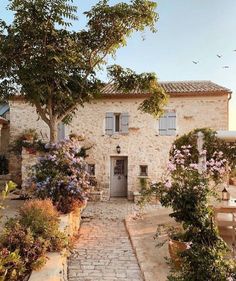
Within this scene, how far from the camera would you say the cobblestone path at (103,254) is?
534 centimetres

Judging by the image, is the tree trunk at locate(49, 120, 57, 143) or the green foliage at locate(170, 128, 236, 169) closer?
the green foliage at locate(170, 128, 236, 169)

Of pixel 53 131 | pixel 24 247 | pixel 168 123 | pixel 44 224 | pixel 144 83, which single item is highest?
pixel 144 83

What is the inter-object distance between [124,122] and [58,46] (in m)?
6.89

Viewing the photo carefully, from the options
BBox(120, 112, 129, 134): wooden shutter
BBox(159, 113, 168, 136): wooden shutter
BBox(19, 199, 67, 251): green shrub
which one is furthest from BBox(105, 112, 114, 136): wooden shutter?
BBox(19, 199, 67, 251): green shrub

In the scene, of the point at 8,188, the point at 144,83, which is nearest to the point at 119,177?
the point at 144,83

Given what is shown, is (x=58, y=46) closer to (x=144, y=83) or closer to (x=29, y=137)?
(x=144, y=83)

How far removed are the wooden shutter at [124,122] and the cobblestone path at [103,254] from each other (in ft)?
20.2

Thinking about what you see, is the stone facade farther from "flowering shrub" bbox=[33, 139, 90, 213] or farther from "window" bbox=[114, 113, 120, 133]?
"flowering shrub" bbox=[33, 139, 90, 213]

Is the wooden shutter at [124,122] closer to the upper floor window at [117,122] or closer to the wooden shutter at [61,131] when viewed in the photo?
the upper floor window at [117,122]

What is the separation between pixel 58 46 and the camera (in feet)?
32.2

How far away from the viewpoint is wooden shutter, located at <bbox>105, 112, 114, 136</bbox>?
16188 mm

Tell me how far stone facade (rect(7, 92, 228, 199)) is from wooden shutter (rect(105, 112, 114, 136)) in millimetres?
164

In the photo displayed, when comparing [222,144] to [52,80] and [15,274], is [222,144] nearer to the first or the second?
[52,80]

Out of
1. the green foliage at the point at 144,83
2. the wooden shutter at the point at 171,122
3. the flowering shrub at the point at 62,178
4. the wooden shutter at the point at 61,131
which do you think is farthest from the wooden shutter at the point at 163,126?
the flowering shrub at the point at 62,178
